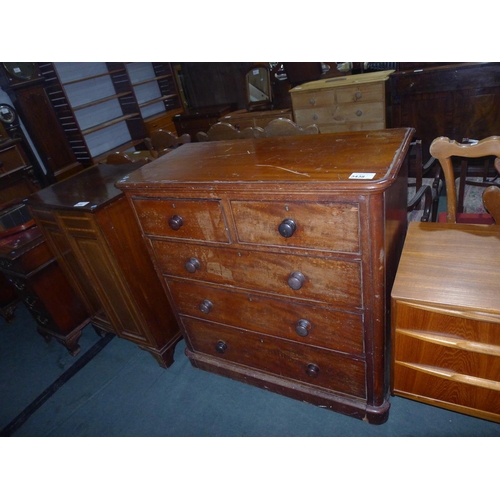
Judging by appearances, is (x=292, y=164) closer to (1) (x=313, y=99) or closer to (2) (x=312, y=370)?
(2) (x=312, y=370)

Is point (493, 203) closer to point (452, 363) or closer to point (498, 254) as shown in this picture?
point (498, 254)

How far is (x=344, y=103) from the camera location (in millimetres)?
3461

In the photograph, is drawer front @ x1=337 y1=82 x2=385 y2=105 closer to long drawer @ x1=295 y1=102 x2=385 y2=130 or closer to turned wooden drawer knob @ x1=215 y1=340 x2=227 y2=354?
long drawer @ x1=295 y1=102 x2=385 y2=130

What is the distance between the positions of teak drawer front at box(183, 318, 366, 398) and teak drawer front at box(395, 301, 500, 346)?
0.35m

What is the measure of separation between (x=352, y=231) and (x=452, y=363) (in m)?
0.72

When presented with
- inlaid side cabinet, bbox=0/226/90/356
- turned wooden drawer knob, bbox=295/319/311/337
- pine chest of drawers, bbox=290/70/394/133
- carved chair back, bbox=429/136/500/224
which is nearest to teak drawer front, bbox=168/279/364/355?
turned wooden drawer knob, bbox=295/319/311/337

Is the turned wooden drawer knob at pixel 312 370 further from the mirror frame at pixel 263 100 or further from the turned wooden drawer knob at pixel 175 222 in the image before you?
the mirror frame at pixel 263 100

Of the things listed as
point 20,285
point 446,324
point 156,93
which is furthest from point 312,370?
point 156,93

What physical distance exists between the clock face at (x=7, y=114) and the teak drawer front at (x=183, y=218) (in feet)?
10.2

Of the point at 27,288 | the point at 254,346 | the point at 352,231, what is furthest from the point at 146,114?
the point at 352,231

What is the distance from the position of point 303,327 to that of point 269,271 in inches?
12.4

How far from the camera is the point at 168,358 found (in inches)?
92.1

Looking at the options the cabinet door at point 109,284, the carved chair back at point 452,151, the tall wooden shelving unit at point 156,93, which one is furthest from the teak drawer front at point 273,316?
the tall wooden shelving unit at point 156,93

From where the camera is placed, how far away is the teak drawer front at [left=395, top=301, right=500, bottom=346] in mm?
1224
